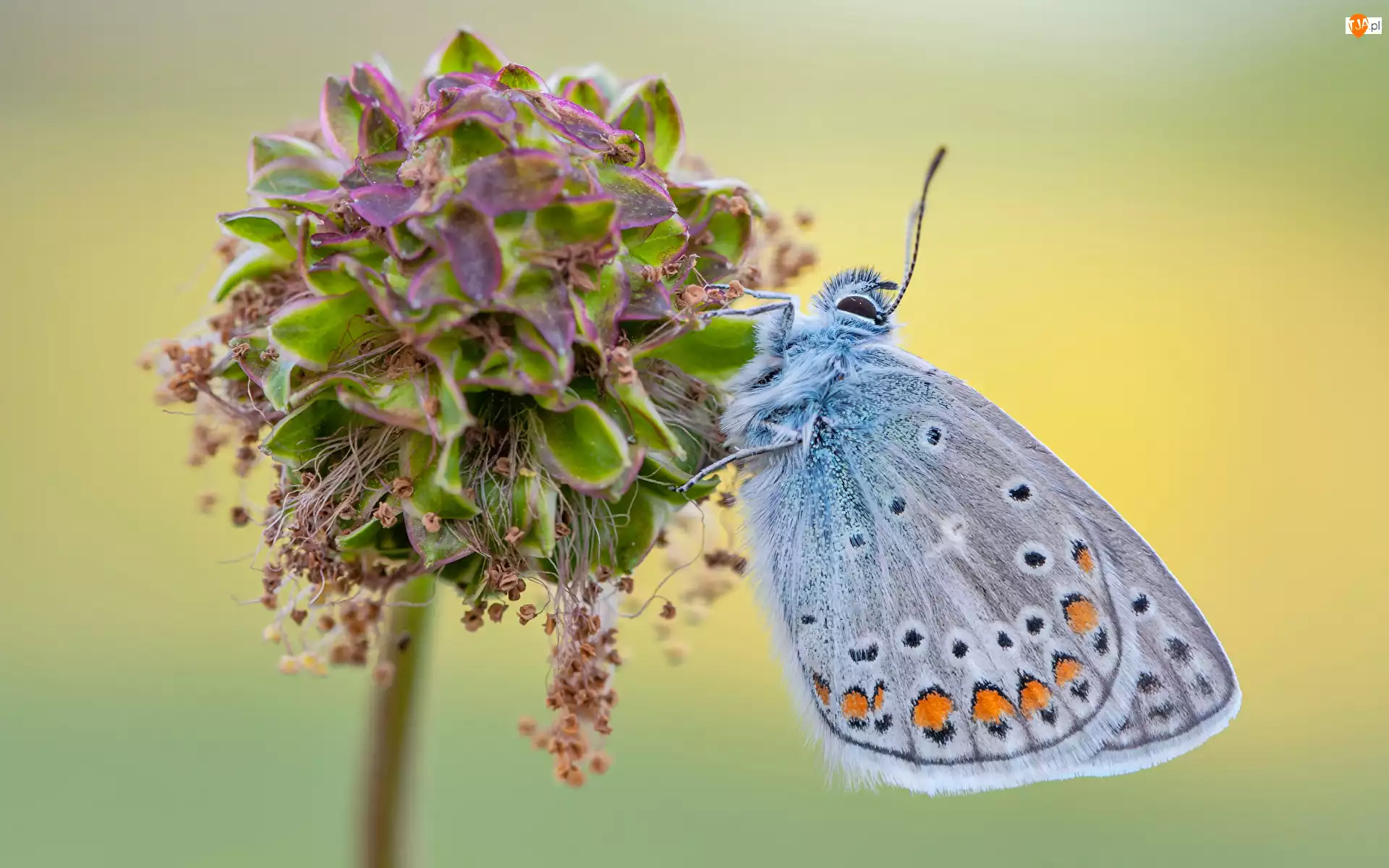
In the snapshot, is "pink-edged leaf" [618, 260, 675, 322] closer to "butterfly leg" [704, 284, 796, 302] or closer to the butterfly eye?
"butterfly leg" [704, 284, 796, 302]

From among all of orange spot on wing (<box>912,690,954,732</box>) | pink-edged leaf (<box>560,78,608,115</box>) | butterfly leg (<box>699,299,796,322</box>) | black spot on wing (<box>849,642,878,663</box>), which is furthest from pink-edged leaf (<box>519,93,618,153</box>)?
orange spot on wing (<box>912,690,954,732</box>)

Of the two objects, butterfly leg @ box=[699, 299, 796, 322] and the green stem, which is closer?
butterfly leg @ box=[699, 299, 796, 322]

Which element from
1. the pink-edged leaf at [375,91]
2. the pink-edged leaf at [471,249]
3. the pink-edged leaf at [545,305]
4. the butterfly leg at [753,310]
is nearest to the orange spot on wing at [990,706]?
the butterfly leg at [753,310]

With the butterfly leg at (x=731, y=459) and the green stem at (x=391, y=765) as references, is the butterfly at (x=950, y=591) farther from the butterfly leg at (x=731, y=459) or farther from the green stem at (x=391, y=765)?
the green stem at (x=391, y=765)

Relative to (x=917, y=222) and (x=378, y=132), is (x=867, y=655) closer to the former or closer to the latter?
(x=917, y=222)

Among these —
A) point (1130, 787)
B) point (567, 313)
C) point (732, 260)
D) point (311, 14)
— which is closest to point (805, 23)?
point (311, 14)

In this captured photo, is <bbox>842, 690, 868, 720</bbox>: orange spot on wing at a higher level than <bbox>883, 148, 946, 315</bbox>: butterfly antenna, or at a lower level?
lower

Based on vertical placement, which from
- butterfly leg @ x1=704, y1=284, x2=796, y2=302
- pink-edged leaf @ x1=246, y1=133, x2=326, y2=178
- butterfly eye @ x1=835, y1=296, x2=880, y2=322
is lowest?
butterfly leg @ x1=704, y1=284, x2=796, y2=302
